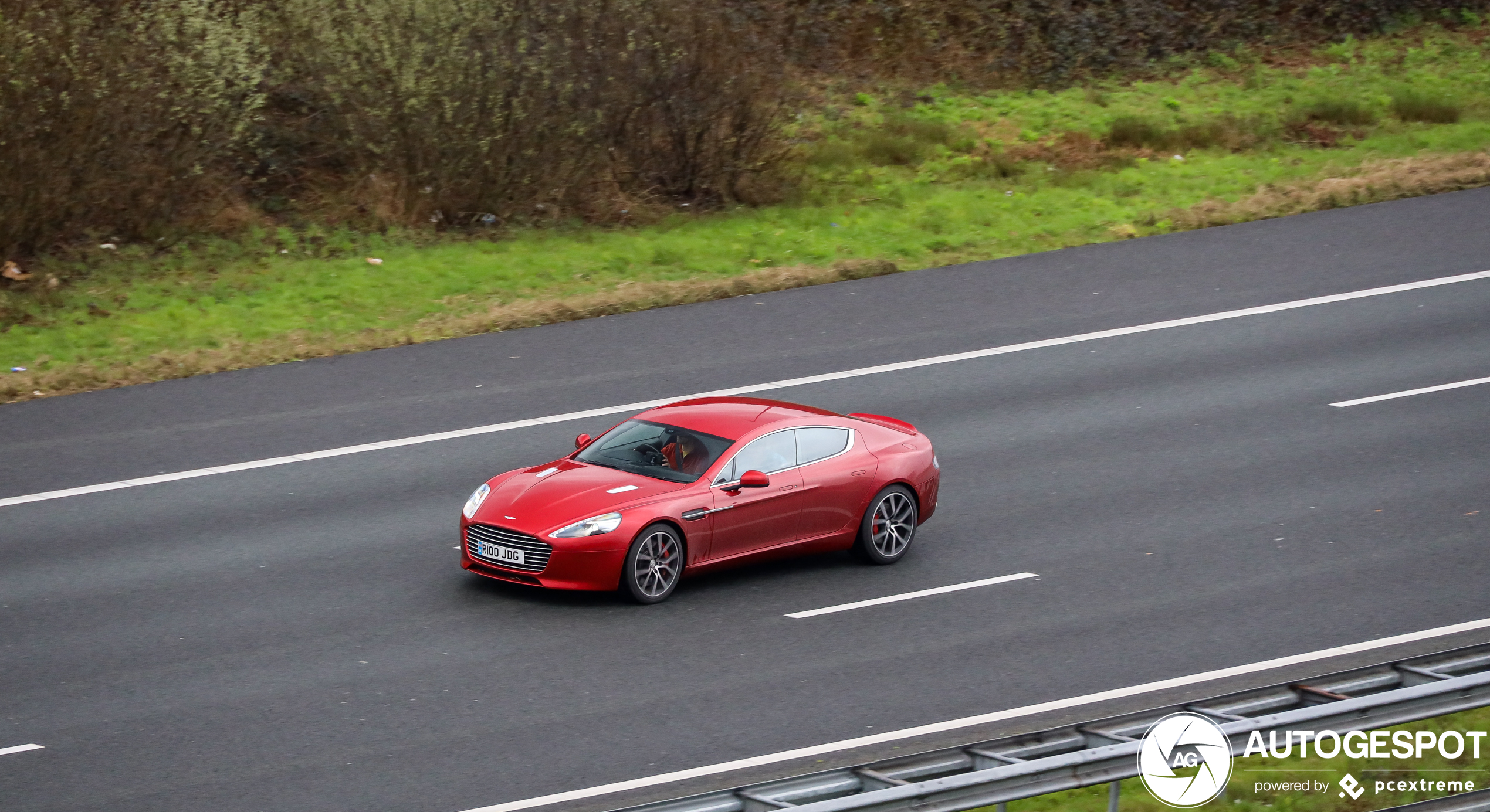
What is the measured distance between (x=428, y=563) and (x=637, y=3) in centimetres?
1279

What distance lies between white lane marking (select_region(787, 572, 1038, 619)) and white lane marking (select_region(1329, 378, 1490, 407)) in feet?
18.8

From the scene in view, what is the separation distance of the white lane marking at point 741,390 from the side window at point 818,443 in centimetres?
169

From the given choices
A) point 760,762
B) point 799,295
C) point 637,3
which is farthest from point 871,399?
point 637,3

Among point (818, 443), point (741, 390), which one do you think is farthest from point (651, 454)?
point (741, 390)

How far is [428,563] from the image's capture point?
1307 centimetres

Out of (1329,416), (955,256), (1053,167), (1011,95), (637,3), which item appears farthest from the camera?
(1011,95)

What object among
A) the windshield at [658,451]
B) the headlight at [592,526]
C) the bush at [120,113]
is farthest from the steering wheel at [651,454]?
the bush at [120,113]

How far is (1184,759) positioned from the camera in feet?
24.2

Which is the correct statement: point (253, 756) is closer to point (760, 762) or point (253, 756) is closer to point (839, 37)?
point (760, 762)

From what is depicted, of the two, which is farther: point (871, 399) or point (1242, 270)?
point (1242, 270)

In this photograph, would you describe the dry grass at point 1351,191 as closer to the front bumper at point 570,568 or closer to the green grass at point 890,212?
the green grass at point 890,212

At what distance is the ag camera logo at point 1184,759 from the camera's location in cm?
740

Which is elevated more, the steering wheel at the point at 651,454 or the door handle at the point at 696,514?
the steering wheel at the point at 651,454

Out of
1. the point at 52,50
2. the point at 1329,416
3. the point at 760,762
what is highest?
the point at 52,50
